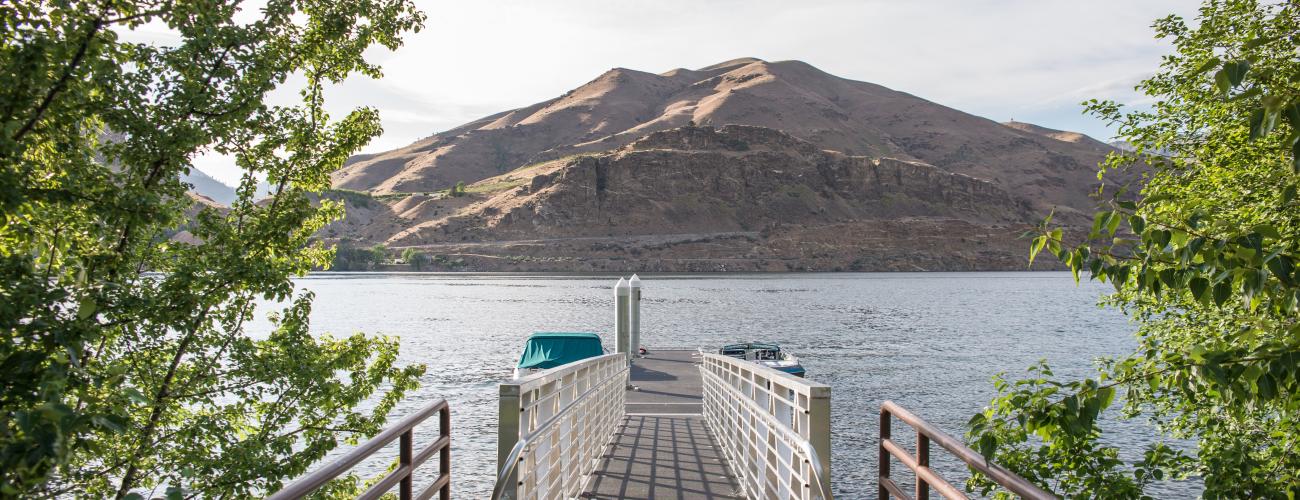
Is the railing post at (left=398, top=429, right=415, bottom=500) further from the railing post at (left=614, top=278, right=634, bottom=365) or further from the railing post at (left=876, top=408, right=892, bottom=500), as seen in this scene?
the railing post at (left=614, top=278, right=634, bottom=365)

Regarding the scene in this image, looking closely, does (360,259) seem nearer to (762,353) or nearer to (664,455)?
(762,353)

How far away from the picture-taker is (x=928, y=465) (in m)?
3.30

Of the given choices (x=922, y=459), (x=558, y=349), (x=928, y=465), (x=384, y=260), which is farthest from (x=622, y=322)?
(x=384, y=260)

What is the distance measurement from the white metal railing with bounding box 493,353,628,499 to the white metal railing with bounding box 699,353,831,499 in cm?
160

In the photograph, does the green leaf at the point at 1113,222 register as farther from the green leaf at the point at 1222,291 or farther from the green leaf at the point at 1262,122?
the green leaf at the point at 1262,122

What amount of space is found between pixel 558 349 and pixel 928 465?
17.0 meters

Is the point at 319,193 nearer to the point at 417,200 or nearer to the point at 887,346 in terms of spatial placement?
the point at 887,346

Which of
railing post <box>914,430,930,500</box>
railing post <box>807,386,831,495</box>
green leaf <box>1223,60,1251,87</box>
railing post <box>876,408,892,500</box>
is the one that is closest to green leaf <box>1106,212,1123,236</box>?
green leaf <box>1223,60,1251,87</box>

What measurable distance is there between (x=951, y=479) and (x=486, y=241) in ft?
480

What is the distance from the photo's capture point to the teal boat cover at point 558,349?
1948 cm

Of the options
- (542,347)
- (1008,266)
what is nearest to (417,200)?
(1008,266)

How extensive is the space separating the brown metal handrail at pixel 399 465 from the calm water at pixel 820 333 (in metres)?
6.05

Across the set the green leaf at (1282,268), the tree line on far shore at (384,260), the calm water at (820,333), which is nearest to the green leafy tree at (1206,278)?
the green leaf at (1282,268)

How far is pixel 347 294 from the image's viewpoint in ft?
305
